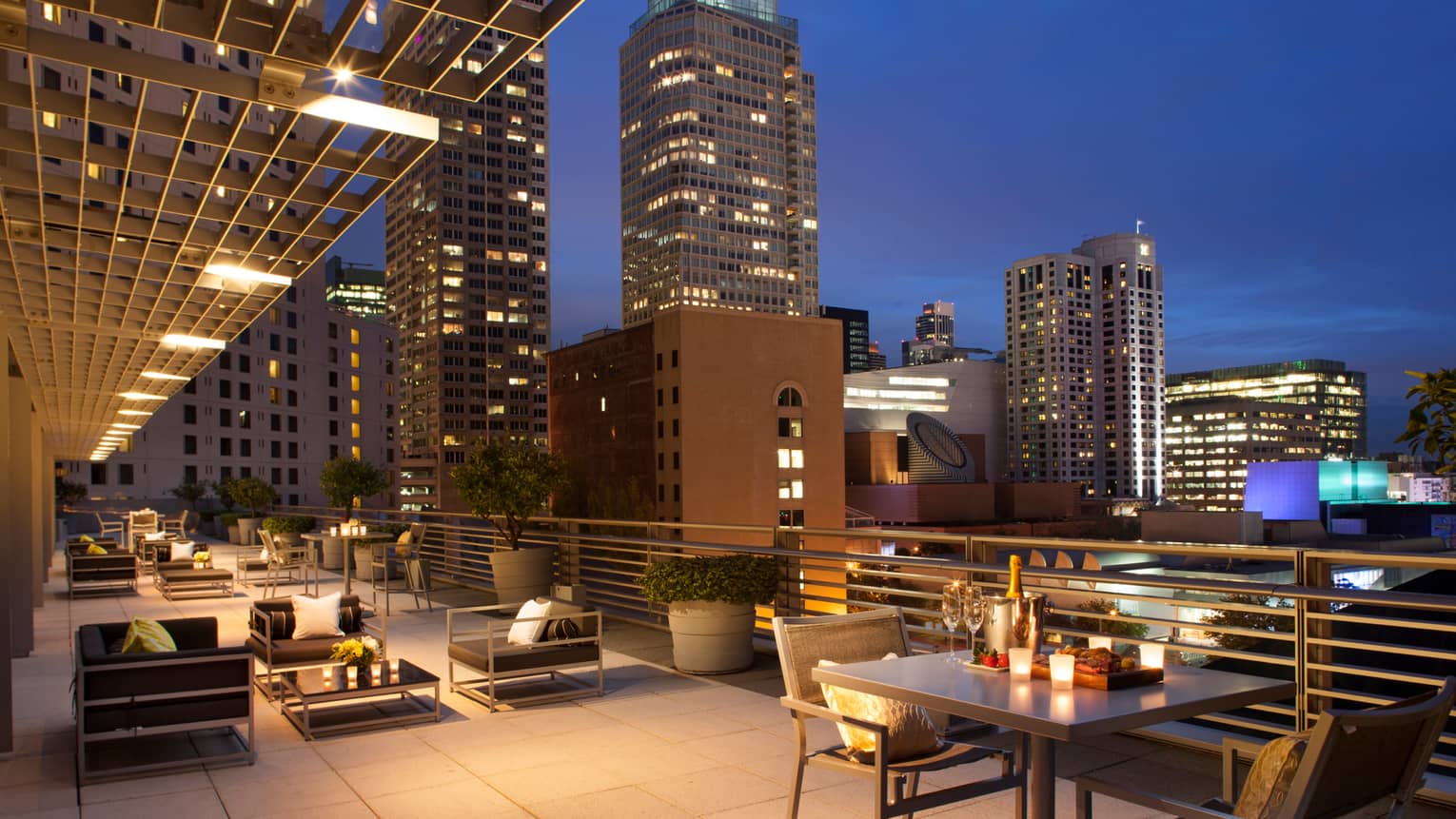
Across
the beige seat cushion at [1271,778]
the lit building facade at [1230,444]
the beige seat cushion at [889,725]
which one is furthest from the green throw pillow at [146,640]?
the lit building facade at [1230,444]

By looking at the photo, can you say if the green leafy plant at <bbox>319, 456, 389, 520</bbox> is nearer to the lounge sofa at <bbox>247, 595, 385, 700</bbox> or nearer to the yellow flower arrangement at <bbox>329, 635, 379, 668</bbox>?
the lounge sofa at <bbox>247, 595, 385, 700</bbox>

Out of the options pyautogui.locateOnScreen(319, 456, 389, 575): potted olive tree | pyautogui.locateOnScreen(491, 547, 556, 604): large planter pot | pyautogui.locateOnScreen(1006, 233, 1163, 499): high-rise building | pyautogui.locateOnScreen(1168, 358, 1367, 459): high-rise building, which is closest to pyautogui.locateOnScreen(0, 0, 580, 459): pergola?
pyautogui.locateOnScreen(491, 547, 556, 604): large planter pot

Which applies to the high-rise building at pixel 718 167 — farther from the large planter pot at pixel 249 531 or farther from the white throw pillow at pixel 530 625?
the white throw pillow at pixel 530 625

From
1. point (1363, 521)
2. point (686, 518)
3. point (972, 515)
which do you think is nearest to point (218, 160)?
point (686, 518)

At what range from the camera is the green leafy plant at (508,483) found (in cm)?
1343

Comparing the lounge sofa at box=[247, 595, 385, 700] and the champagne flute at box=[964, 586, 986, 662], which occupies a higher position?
the champagne flute at box=[964, 586, 986, 662]

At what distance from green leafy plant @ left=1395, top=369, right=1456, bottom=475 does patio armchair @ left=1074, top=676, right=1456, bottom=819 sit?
4.18 feet

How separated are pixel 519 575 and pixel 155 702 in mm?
7081

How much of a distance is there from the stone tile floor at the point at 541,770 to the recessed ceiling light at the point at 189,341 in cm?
477


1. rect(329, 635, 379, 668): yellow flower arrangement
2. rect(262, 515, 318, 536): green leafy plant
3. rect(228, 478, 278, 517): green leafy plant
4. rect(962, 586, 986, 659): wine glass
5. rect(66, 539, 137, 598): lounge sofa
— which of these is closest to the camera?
rect(962, 586, 986, 659): wine glass

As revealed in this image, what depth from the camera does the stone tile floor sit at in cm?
510

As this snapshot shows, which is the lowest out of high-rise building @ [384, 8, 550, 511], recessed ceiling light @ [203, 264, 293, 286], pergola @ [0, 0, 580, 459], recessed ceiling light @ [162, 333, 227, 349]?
recessed ceiling light @ [162, 333, 227, 349]

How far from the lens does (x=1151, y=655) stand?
139 inches

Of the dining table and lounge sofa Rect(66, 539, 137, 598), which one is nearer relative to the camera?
the dining table
